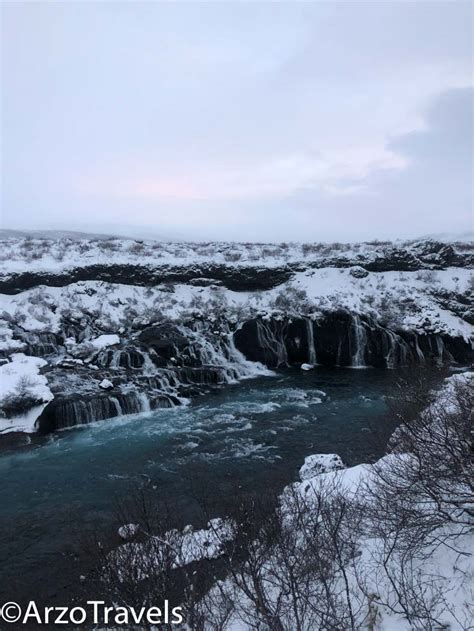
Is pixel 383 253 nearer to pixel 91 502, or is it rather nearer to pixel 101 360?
pixel 101 360

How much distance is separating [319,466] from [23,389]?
44.2ft

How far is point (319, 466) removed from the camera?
13273 millimetres

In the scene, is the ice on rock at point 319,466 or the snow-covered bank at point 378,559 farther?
the ice on rock at point 319,466

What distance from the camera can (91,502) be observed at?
1277cm

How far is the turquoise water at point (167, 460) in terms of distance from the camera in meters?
11.1

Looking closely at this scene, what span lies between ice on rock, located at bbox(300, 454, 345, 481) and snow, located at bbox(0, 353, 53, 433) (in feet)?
37.9

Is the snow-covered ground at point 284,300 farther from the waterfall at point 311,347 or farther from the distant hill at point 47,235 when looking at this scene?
the distant hill at point 47,235

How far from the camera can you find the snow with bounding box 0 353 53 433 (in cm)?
1817

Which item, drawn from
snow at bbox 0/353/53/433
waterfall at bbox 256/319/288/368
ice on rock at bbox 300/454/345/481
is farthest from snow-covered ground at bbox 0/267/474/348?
ice on rock at bbox 300/454/345/481

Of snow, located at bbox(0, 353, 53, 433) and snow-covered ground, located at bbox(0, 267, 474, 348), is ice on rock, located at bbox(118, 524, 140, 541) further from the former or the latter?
snow-covered ground, located at bbox(0, 267, 474, 348)

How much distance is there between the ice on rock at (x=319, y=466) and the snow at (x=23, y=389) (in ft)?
37.9

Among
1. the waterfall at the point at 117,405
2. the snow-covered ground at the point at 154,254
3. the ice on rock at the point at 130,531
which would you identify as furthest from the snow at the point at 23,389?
the snow-covered ground at the point at 154,254

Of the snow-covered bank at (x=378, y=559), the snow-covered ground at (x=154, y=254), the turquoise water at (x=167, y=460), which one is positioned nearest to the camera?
the snow-covered bank at (x=378, y=559)

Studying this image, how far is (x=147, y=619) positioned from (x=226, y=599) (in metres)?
1.06
